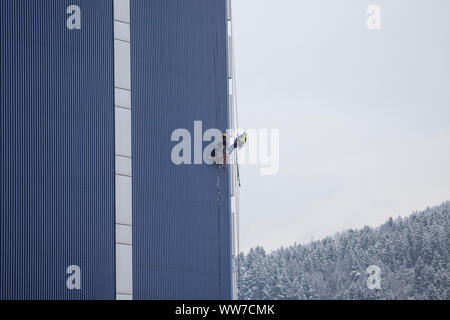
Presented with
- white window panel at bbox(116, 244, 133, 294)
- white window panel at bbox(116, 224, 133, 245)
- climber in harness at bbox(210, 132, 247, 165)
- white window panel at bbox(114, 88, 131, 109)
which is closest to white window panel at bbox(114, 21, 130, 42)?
white window panel at bbox(114, 88, 131, 109)

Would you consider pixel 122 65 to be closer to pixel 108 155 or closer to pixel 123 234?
pixel 108 155

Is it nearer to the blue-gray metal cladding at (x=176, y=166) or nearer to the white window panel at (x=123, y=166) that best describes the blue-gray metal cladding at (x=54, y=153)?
the white window panel at (x=123, y=166)

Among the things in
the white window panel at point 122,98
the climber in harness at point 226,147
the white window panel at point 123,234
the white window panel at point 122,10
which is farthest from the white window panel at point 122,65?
the white window panel at point 123,234

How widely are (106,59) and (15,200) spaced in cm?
672

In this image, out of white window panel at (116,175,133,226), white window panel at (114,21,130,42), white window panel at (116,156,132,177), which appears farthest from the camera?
white window panel at (114,21,130,42)

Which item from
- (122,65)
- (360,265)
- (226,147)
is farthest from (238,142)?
(360,265)

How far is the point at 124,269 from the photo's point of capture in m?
31.6

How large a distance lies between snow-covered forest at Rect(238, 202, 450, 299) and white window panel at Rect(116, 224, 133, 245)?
7060 centimetres

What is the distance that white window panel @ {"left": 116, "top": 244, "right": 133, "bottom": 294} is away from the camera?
103ft

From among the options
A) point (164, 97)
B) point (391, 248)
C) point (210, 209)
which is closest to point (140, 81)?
point (164, 97)

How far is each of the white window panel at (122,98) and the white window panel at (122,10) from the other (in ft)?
9.66

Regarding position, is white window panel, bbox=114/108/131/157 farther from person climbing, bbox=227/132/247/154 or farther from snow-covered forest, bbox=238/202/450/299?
snow-covered forest, bbox=238/202/450/299

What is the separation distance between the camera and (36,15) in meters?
31.5
